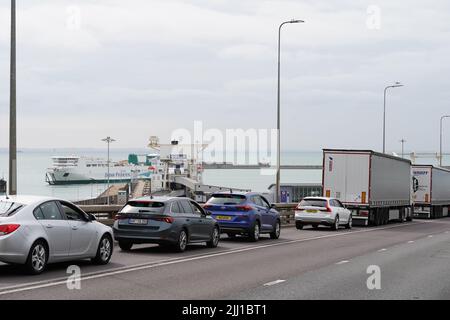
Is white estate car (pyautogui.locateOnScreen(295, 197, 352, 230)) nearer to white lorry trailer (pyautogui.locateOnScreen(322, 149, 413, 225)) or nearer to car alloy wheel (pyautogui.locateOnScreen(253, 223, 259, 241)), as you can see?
white lorry trailer (pyautogui.locateOnScreen(322, 149, 413, 225))

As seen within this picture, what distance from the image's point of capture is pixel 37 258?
41.5 feet

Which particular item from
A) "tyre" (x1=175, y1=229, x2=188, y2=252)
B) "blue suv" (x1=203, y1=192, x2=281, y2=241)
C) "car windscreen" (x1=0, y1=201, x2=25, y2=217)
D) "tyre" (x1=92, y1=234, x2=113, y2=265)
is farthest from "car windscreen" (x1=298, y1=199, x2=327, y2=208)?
"car windscreen" (x1=0, y1=201, x2=25, y2=217)

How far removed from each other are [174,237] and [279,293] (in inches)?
270

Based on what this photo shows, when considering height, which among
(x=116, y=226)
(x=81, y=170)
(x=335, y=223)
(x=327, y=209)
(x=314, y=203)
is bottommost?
(x=81, y=170)

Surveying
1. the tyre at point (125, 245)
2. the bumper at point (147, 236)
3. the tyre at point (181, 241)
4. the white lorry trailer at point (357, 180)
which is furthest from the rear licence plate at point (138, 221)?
the white lorry trailer at point (357, 180)

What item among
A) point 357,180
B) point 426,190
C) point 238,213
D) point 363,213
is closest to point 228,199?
point 238,213

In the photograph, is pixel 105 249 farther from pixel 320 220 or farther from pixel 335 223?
pixel 335 223

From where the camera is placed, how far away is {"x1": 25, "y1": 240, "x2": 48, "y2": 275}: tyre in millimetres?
12438

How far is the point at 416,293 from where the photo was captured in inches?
454

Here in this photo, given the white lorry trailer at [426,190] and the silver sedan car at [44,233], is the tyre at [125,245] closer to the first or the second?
the silver sedan car at [44,233]

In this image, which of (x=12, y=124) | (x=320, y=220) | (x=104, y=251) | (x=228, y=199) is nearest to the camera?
(x=104, y=251)

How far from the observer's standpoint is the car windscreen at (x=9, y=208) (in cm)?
1240

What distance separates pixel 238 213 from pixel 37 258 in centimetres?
1062
